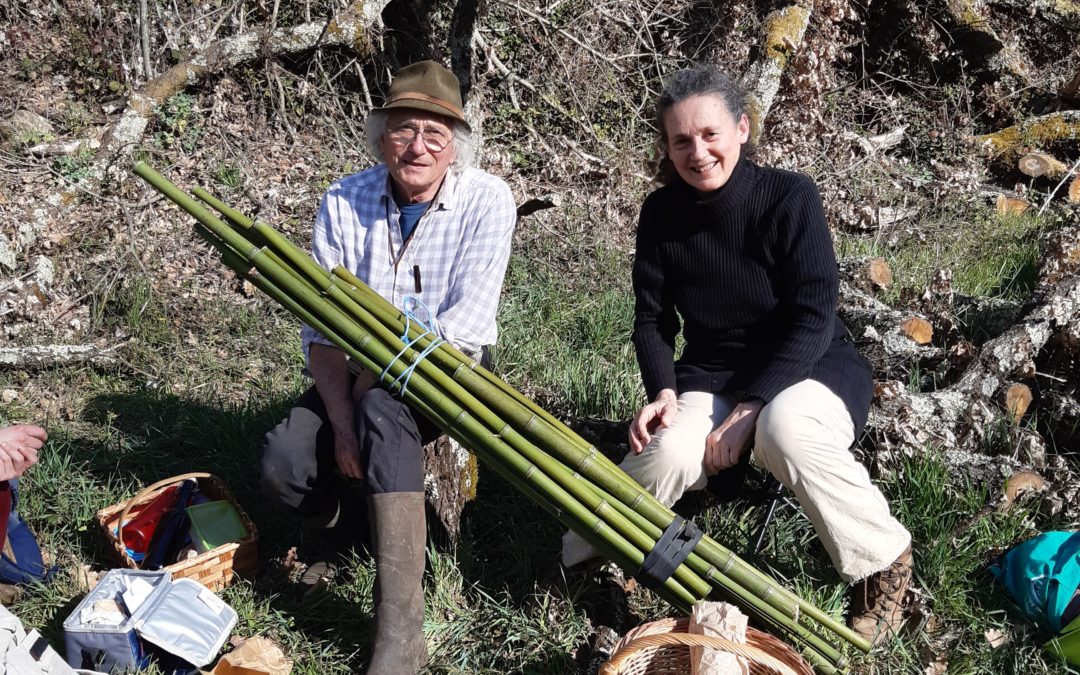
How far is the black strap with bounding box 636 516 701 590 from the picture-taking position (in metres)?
2.80

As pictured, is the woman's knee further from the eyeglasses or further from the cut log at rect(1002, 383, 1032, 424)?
the cut log at rect(1002, 383, 1032, 424)

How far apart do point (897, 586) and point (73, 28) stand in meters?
6.79

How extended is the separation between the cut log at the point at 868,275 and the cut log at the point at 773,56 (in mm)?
2010

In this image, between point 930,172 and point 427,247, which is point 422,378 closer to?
point 427,247

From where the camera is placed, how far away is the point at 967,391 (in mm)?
3887

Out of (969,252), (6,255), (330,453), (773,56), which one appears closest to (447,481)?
(330,453)

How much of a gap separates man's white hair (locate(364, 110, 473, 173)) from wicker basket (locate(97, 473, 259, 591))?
149 centimetres

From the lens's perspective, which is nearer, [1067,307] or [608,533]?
[608,533]

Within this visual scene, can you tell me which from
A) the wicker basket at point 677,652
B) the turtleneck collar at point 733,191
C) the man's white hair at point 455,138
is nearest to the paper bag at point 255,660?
the wicker basket at point 677,652

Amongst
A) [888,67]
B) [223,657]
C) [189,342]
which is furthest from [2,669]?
[888,67]

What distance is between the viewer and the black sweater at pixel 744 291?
10.1 ft

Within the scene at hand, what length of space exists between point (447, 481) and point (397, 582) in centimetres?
66

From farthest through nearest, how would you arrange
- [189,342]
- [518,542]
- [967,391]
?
[189,342], [967,391], [518,542]

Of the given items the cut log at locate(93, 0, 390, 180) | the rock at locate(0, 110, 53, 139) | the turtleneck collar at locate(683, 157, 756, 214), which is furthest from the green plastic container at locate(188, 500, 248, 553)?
the rock at locate(0, 110, 53, 139)
